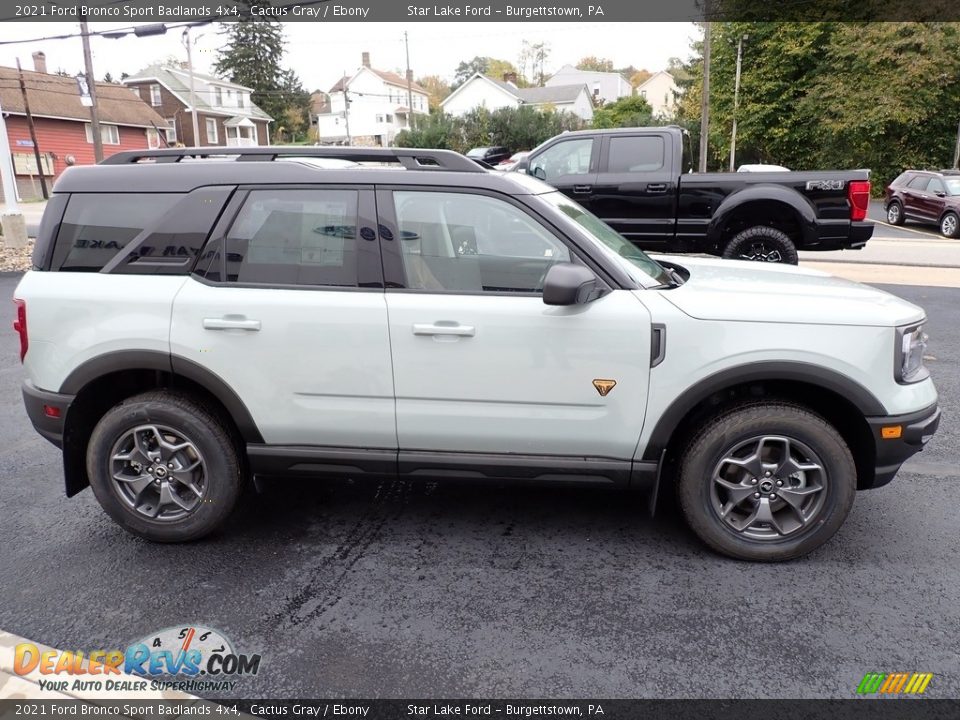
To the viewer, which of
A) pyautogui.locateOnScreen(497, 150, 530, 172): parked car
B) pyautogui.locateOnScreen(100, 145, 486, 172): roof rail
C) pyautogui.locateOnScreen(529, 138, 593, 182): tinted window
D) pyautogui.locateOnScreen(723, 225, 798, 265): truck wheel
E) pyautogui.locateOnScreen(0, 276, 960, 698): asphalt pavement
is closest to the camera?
pyautogui.locateOnScreen(0, 276, 960, 698): asphalt pavement

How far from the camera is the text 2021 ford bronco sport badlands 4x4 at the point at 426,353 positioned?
10.4ft

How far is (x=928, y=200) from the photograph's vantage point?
1891 cm

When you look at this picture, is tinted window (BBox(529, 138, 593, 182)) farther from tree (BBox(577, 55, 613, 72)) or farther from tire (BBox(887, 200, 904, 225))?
tree (BBox(577, 55, 613, 72))

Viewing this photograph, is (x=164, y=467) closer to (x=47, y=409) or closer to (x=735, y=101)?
(x=47, y=409)

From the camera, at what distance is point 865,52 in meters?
31.2

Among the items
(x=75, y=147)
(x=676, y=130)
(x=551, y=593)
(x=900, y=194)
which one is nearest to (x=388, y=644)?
(x=551, y=593)

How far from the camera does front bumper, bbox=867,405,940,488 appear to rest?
10.5 feet

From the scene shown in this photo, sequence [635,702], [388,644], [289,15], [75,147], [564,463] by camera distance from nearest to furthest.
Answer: [635,702] < [388,644] < [564,463] < [289,15] < [75,147]

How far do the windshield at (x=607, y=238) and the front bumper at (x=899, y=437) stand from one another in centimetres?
115

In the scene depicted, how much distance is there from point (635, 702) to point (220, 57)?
85832 millimetres

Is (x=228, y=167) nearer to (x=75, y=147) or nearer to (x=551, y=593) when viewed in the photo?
(x=551, y=593)

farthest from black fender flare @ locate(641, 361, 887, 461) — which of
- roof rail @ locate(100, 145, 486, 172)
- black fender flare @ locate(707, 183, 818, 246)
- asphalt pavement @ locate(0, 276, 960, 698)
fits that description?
black fender flare @ locate(707, 183, 818, 246)

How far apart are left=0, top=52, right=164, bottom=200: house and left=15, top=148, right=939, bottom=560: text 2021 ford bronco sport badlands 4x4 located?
126 ft

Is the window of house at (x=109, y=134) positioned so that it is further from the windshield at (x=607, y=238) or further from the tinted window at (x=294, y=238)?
the windshield at (x=607, y=238)
